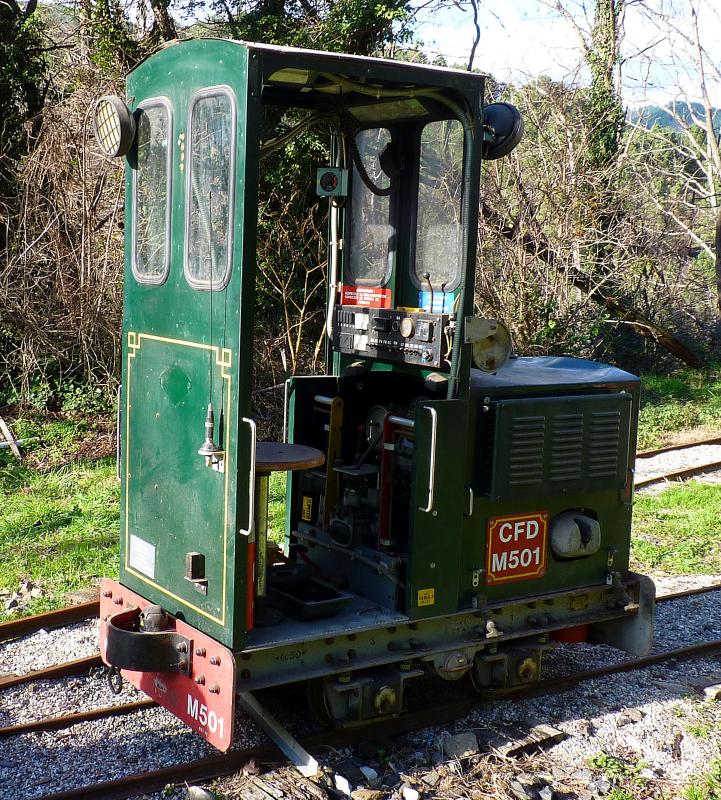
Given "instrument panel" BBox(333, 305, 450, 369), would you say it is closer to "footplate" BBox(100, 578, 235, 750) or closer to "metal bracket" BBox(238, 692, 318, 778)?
"footplate" BBox(100, 578, 235, 750)

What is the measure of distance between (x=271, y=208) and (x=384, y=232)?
22.9 ft

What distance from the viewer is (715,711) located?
5.47m

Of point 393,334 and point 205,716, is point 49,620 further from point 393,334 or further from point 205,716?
point 393,334

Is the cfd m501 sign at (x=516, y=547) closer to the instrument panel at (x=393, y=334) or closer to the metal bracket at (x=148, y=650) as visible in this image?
the instrument panel at (x=393, y=334)

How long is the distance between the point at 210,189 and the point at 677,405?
483 inches

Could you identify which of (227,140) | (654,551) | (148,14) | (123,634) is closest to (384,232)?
(227,140)

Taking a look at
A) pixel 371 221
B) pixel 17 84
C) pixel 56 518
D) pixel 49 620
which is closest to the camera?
pixel 371 221

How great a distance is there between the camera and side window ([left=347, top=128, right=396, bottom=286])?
555 centimetres

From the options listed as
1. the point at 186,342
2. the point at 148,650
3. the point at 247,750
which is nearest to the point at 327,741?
the point at 247,750

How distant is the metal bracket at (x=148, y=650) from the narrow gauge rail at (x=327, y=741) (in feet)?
1.56

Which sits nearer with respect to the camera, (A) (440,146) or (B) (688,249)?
(A) (440,146)

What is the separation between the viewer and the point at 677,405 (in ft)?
49.7

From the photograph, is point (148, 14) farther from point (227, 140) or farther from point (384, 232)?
point (227, 140)

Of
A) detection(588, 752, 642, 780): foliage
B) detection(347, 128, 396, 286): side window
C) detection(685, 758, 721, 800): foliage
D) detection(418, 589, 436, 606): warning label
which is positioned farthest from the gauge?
detection(685, 758, 721, 800): foliage
